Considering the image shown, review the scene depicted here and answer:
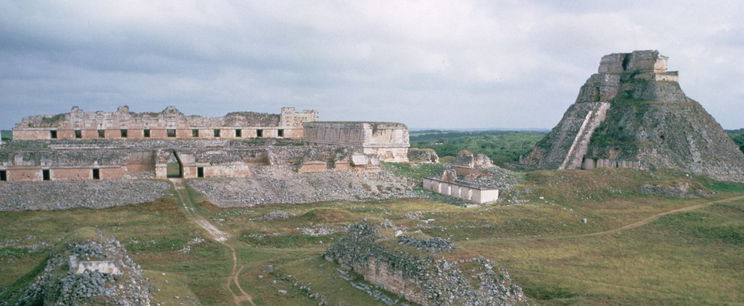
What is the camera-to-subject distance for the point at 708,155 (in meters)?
42.5

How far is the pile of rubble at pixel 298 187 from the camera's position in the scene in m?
30.4

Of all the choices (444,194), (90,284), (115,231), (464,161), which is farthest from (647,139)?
(90,284)

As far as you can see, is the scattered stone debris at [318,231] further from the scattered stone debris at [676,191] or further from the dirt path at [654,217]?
the scattered stone debris at [676,191]

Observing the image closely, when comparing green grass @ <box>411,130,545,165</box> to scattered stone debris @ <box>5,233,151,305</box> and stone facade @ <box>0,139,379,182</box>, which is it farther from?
scattered stone debris @ <box>5,233,151,305</box>

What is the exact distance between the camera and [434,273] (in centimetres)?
1405

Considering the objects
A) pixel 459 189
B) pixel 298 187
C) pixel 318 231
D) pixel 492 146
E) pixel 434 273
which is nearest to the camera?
pixel 434 273

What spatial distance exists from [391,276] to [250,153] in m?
22.4

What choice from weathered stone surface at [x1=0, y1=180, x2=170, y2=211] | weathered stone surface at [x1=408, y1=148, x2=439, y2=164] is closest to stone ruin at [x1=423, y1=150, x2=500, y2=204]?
weathered stone surface at [x1=408, y1=148, x2=439, y2=164]

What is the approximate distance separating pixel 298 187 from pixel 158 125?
617 inches

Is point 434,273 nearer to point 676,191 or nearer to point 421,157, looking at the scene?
point 676,191

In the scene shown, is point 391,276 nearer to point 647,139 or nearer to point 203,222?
point 203,222

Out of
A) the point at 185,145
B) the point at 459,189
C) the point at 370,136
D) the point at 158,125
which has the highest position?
the point at 158,125

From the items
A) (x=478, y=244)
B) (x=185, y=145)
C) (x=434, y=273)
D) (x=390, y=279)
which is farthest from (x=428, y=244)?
(x=185, y=145)

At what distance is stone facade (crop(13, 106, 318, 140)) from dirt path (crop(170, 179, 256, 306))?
451 inches
